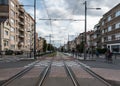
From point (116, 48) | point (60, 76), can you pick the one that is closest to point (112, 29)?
point (116, 48)

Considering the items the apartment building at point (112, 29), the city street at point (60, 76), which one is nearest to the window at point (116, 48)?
the apartment building at point (112, 29)

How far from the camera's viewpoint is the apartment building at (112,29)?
246 ft

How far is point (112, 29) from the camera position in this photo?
82000 mm

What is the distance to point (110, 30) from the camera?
8462 centimetres

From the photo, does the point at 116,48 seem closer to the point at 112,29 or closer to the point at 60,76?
the point at 112,29

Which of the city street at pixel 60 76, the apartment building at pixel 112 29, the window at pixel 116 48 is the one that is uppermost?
the apartment building at pixel 112 29

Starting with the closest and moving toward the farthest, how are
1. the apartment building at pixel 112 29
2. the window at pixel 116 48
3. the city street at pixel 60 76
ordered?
the city street at pixel 60 76
the window at pixel 116 48
the apartment building at pixel 112 29

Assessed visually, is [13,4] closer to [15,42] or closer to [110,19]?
[15,42]

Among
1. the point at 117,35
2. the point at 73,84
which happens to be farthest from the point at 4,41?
the point at 73,84

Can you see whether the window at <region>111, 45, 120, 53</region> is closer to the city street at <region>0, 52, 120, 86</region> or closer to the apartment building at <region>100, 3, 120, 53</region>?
the apartment building at <region>100, 3, 120, 53</region>

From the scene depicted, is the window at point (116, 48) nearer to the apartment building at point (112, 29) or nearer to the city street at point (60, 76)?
the apartment building at point (112, 29)

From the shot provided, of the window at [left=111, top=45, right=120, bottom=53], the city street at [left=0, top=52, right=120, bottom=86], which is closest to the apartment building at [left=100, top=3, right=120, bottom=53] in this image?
the window at [left=111, top=45, right=120, bottom=53]

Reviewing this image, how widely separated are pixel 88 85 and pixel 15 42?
88.8 meters

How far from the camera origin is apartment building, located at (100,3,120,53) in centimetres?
7506
